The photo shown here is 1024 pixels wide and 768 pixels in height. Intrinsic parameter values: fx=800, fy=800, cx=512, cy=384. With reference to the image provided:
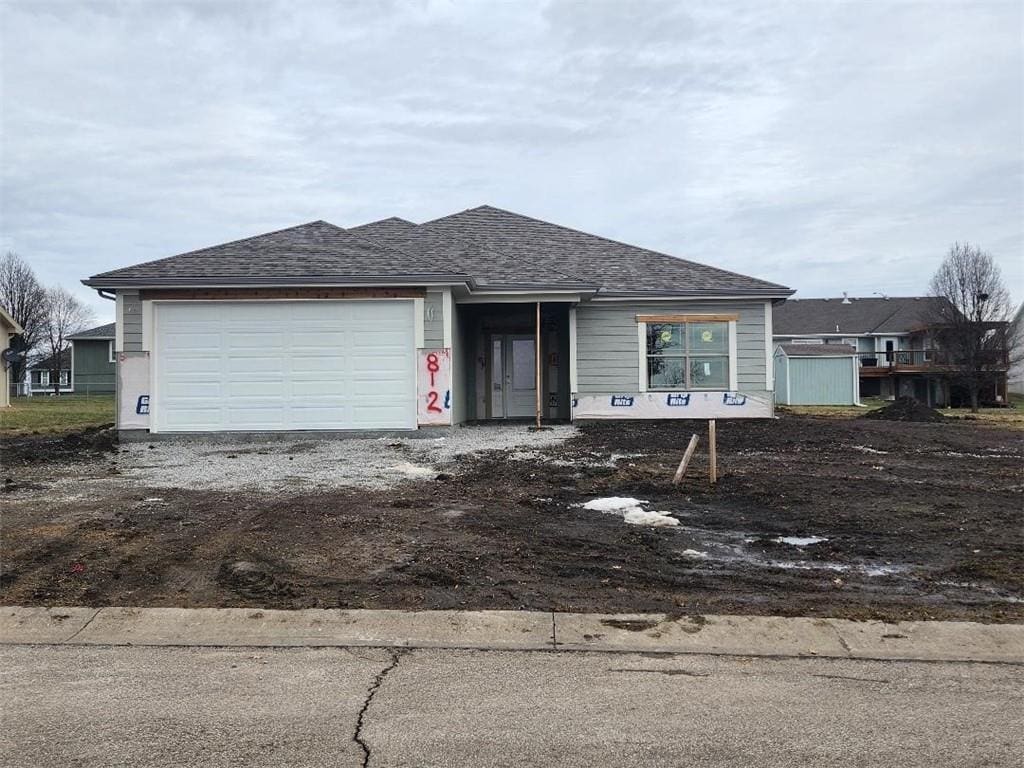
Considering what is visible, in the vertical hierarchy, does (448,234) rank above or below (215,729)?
above

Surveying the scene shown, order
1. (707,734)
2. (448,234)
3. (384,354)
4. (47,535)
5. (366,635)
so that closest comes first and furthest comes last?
(707,734), (366,635), (47,535), (384,354), (448,234)

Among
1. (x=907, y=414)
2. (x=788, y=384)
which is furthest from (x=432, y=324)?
(x=788, y=384)

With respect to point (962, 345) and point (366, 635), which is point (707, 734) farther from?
point (962, 345)

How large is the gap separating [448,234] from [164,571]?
15.9 m

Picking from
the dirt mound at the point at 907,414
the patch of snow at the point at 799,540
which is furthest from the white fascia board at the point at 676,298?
the patch of snow at the point at 799,540

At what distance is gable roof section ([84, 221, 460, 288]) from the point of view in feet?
46.8

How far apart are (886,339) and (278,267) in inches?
1729

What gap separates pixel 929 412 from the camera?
2350 cm

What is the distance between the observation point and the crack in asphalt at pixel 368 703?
3.47 m

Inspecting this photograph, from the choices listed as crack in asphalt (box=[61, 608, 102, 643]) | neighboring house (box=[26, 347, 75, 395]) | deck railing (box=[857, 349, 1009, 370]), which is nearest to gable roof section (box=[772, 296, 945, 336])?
deck railing (box=[857, 349, 1009, 370])

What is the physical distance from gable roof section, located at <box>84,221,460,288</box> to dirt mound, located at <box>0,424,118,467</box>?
2.81m

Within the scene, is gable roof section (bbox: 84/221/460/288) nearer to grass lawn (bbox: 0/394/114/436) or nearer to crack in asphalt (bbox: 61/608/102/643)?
grass lawn (bbox: 0/394/114/436)

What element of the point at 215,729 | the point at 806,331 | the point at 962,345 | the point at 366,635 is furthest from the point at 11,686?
the point at 806,331

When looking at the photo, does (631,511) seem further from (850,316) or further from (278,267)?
(850,316)
